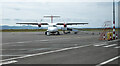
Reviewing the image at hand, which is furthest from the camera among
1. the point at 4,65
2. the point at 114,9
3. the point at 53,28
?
the point at 53,28

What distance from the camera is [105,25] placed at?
21438 millimetres

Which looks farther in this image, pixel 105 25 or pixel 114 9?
pixel 105 25

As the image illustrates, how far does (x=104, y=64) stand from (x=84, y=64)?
859 millimetres

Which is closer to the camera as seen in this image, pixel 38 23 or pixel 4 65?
pixel 4 65

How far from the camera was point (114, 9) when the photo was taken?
19641 mm

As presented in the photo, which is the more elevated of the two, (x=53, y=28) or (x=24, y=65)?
(x=53, y=28)

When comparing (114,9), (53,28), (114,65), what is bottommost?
(114,65)

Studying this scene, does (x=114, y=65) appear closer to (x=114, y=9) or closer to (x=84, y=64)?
(x=84, y=64)

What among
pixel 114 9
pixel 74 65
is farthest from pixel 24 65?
pixel 114 9

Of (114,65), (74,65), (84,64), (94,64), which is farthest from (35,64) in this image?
(114,65)

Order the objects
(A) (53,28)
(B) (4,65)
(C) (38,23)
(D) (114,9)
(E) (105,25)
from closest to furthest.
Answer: (B) (4,65) < (D) (114,9) < (E) (105,25) < (A) (53,28) < (C) (38,23)

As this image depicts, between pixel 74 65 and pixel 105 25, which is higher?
pixel 105 25

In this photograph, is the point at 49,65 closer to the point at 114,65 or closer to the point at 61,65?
the point at 61,65

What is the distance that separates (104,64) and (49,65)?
2.35m
